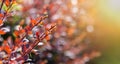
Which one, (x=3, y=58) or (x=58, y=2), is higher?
(x=58, y=2)

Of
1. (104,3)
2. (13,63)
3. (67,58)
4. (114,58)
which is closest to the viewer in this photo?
(13,63)

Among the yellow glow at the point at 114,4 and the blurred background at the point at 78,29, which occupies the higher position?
the yellow glow at the point at 114,4

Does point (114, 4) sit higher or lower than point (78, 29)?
higher

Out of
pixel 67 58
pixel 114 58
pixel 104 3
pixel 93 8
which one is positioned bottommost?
pixel 67 58

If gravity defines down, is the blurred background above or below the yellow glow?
below

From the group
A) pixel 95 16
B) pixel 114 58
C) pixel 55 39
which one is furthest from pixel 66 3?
pixel 114 58

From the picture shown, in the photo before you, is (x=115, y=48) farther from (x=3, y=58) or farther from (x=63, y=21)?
(x=3, y=58)

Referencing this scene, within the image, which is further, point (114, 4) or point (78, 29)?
point (114, 4)

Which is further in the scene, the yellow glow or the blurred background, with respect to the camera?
the yellow glow

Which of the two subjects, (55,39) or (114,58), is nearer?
(55,39)

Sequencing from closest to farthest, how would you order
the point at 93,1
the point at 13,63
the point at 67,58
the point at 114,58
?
the point at 13,63 < the point at 67,58 < the point at 114,58 < the point at 93,1

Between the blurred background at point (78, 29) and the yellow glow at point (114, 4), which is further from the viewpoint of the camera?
the yellow glow at point (114, 4)
